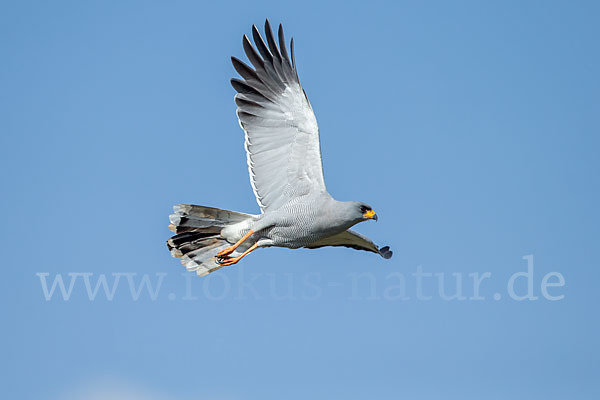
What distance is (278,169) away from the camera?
50.9 ft

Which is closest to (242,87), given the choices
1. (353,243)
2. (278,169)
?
(278,169)

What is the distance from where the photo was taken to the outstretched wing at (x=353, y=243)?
1688cm

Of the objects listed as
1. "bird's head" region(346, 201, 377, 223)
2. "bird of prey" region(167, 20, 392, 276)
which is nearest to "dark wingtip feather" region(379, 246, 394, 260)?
"bird of prey" region(167, 20, 392, 276)

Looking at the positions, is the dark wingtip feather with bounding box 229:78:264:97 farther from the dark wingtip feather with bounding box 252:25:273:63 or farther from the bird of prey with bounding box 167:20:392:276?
the dark wingtip feather with bounding box 252:25:273:63

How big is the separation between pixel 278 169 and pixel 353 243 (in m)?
2.46

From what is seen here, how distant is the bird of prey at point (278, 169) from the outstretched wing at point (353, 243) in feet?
3.03

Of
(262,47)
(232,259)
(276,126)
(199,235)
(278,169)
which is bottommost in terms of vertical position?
(232,259)

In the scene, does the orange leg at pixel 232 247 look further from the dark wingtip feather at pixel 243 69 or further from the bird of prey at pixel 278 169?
the dark wingtip feather at pixel 243 69

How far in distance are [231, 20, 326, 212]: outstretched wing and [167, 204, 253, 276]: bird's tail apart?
2.69 feet

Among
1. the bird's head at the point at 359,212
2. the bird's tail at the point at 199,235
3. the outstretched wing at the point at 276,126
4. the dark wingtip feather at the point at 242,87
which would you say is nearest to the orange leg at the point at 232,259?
the bird's tail at the point at 199,235

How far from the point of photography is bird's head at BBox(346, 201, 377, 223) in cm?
1508

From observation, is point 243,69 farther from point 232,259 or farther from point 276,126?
point 232,259

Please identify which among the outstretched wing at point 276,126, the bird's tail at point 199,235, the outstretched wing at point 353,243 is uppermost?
the outstretched wing at point 276,126

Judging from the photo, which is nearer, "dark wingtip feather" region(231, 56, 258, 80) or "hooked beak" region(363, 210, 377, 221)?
"hooked beak" region(363, 210, 377, 221)
